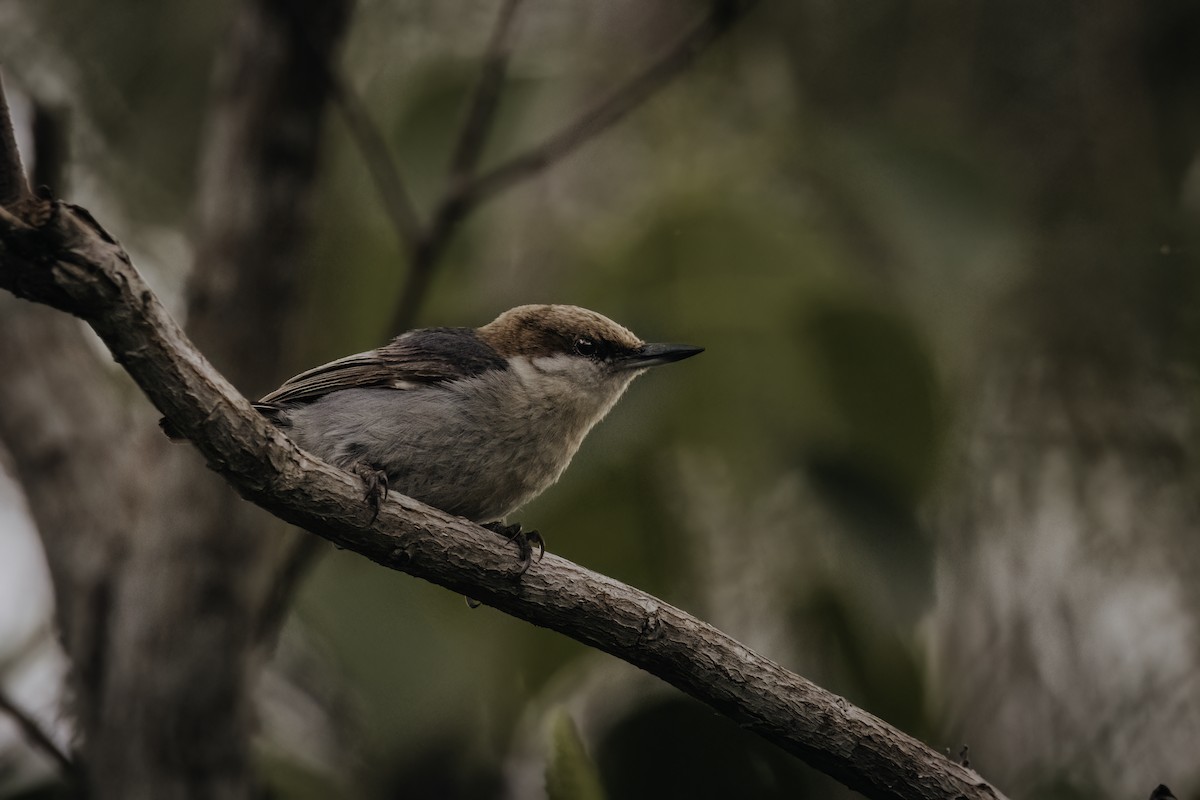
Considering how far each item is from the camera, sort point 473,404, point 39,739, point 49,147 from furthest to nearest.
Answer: point 49,147
point 39,739
point 473,404

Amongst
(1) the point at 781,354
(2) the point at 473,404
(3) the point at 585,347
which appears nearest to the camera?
(2) the point at 473,404

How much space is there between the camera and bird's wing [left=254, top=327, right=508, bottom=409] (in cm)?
376

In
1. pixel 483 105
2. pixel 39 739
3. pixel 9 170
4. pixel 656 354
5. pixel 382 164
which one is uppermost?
pixel 483 105

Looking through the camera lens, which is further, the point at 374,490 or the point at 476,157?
the point at 476,157

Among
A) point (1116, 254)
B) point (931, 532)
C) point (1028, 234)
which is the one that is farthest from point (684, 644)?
point (1116, 254)

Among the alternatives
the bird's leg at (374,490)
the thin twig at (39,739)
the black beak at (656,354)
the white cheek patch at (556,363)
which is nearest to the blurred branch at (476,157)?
the white cheek patch at (556,363)

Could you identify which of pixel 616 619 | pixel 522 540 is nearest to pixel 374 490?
pixel 522 540

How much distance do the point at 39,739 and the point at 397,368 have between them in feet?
6.44

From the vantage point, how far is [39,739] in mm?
4410

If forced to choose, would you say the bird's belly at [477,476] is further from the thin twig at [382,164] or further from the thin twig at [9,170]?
the thin twig at [9,170]

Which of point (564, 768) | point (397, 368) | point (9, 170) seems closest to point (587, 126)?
point (397, 368)

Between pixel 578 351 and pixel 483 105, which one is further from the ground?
pixel 483 105

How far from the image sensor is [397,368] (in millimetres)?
3887

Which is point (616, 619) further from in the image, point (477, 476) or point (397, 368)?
point (397, 368)
